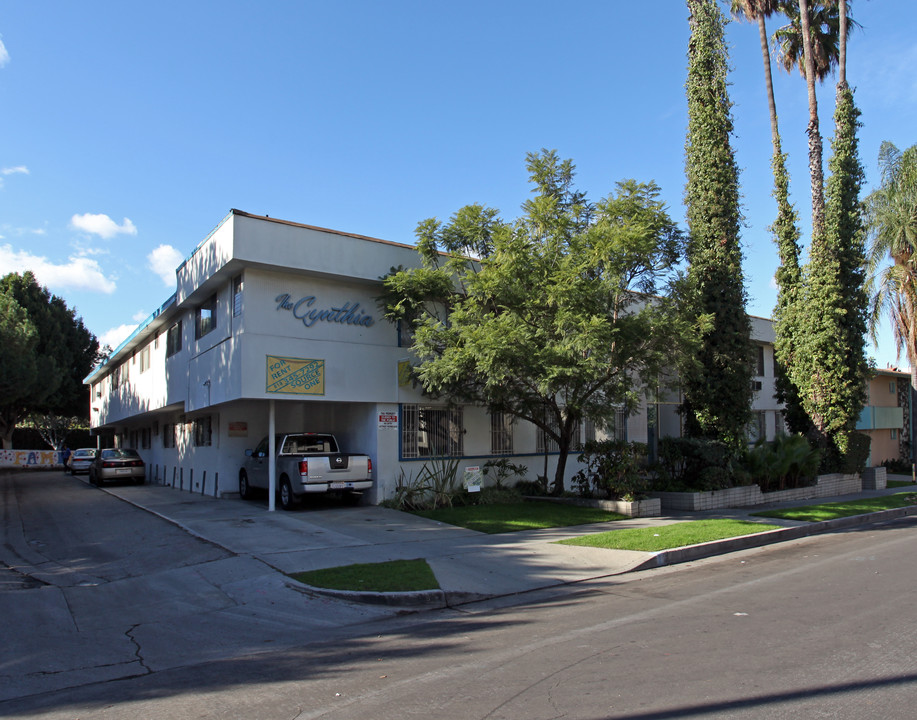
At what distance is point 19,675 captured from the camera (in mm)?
5707

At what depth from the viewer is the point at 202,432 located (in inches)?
824

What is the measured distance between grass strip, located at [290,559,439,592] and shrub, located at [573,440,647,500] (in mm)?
7680

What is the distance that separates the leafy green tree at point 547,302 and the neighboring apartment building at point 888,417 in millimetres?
25606

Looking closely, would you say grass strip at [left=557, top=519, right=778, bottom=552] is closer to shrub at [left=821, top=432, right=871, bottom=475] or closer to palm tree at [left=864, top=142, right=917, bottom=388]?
shrub at [left=821, top=432, right=871, bottom=475]

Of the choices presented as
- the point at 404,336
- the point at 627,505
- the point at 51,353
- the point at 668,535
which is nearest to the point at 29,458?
the point at 51,353

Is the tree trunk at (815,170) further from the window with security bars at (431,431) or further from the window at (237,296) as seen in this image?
the window at (237,296)

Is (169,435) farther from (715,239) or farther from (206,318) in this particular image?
(715,239)

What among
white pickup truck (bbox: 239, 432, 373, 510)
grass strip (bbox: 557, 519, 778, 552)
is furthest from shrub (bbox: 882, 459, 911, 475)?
white pickup truck (bbox: 239, 432, 373, 510)

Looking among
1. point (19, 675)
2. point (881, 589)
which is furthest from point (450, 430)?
point (19, 675)

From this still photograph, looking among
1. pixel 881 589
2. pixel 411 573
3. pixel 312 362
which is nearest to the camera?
pixel 881 589

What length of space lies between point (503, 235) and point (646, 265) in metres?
3.34

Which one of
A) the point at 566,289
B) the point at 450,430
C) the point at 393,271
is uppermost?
the point at 393,271

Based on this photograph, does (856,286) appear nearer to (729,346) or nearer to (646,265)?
(729,346)

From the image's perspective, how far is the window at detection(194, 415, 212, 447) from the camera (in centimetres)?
2034
